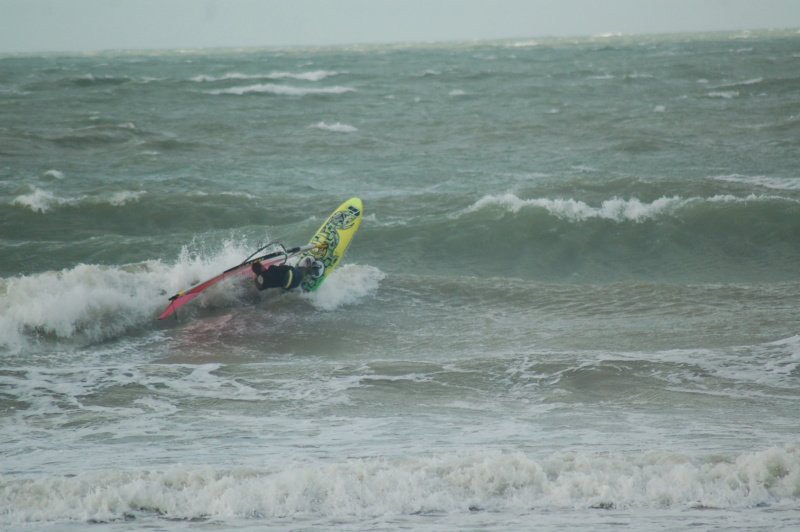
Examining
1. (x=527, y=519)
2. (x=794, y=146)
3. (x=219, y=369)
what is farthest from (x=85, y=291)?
(x=794, y=146)

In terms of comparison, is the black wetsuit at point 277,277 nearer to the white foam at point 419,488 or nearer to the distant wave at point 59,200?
the white foam at point 419,488

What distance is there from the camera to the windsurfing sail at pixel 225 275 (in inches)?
402

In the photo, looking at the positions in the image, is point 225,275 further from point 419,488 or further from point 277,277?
point 419,488

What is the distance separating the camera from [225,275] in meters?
10.5

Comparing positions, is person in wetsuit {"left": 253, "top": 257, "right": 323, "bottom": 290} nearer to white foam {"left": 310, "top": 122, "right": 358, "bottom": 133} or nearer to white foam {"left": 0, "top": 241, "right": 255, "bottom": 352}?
white foam {"left": 0, "top": 241, "right": 255, "bottom": 352}

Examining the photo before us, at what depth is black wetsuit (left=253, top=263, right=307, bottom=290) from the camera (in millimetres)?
10133

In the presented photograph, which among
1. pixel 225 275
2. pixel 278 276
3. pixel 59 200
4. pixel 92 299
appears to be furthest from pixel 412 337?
pixel 59 200

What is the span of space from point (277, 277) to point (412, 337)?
6.46 ft

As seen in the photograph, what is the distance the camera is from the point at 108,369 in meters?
8.61

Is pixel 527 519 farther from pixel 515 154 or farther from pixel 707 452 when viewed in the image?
pixel 515 154

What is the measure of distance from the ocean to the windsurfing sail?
0.29 m

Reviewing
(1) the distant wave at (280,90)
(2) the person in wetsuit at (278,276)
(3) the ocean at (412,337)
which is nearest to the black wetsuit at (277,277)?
(2) the person in wetsuit at (278,276)

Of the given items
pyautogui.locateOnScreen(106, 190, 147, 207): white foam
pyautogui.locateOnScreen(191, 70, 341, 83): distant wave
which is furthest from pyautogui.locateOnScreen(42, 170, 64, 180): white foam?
pyautogui.locateOnScreen(191, 70, 341, 83): distant wave

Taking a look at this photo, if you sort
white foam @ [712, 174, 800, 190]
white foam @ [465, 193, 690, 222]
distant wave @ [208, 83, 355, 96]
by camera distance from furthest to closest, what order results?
distant wave @ [208, 83, 355, 96] → white foam @ [712, 174, 800, 190] → white foam @ [465, 193, 690, 222]
